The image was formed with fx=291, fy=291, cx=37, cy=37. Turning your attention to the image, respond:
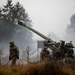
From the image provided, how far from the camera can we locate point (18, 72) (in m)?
11.9

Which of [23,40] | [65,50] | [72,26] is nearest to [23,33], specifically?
[23,40]

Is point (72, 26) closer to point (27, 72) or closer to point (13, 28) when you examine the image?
point (13, 28)

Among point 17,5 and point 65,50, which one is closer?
point 65,50

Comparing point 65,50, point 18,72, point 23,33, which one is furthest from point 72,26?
point 18,72

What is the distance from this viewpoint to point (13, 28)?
60.8 metres

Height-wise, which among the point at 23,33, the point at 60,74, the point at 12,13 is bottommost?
the point at 60,74

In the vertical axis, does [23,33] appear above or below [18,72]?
above

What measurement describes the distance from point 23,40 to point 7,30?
17.9ft

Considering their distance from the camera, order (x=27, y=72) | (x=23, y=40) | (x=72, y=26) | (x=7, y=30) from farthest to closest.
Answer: (x=72, y=26) < (x=23, y=40) < (x=7, y=30) < (x=27, y=72)

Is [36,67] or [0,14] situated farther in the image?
[0,14]

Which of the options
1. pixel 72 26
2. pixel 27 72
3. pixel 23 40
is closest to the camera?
pixel 27 72

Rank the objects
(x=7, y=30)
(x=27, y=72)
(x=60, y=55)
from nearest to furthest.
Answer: (x=27, y=72)
(x=60, y=55)
(x=7, y=30)

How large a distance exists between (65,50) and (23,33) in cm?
4619

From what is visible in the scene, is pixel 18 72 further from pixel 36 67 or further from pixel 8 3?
pixel 8 3
